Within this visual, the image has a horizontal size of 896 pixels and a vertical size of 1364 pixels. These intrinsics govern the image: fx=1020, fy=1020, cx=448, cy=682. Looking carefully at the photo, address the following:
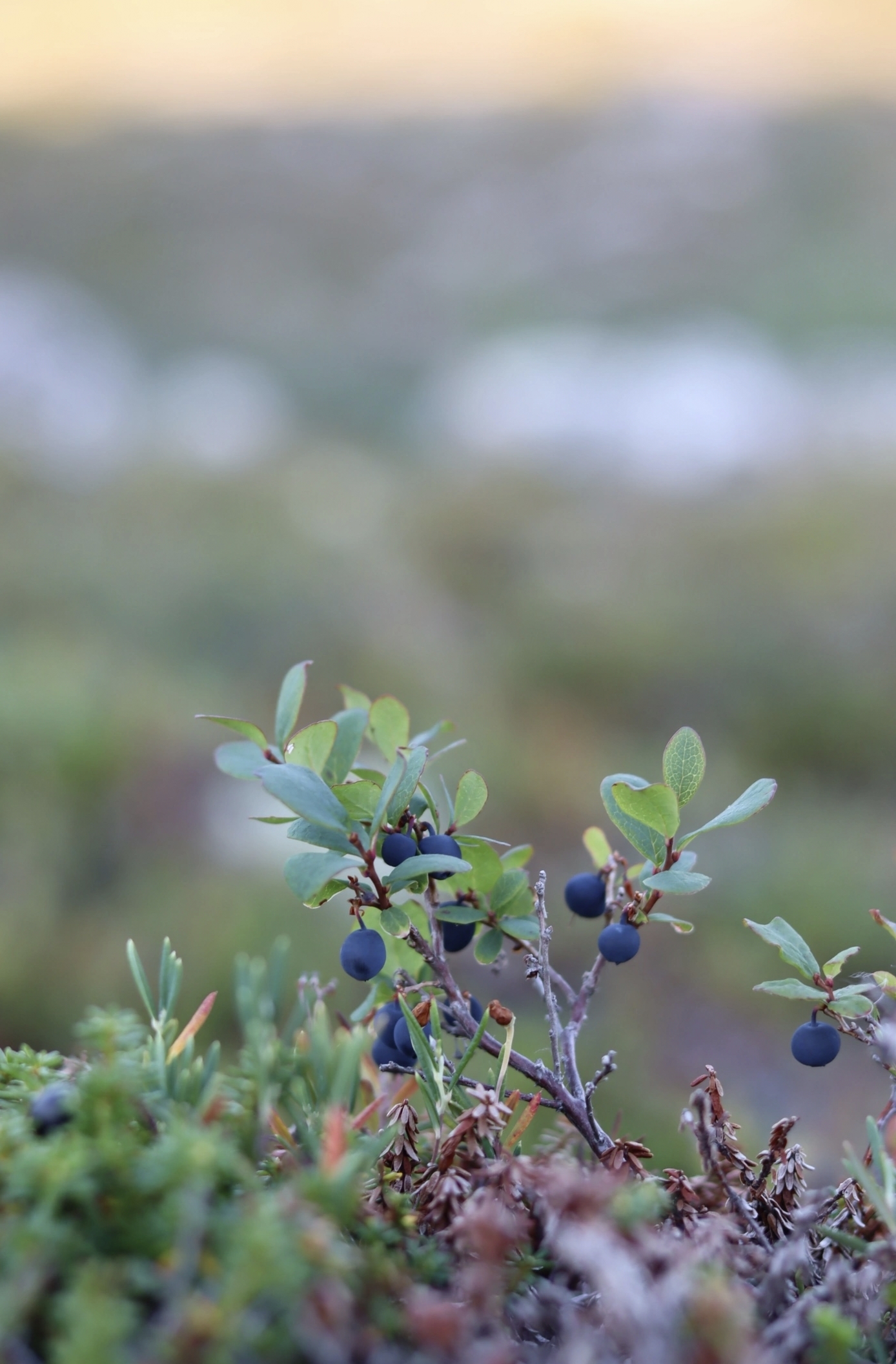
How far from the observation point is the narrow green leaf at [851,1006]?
389mm

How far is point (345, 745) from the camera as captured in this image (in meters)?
0.43

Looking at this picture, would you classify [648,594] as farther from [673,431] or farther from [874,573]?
[673,431]

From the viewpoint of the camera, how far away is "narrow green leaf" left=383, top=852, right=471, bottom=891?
0.38 m

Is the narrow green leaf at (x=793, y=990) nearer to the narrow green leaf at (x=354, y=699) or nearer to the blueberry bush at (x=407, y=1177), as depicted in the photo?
the blueberry bush at (x=407, y=1177)

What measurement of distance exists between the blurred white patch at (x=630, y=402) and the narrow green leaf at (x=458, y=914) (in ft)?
19.5

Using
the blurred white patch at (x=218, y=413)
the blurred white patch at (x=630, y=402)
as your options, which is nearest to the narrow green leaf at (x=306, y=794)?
the blurred white patch at (x=218, y=413)

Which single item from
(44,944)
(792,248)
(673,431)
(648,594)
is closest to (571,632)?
(648,594)

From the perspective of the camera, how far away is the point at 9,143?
12.0 metres

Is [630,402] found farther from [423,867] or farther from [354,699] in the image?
[423,867]

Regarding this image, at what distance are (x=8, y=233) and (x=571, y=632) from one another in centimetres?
1074

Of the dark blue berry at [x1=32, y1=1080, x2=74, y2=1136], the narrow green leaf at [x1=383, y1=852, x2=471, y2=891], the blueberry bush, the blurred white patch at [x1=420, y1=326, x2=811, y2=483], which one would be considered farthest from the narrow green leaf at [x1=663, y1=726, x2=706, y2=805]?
the blurred white patch at [x1=420, y1=326, x2=811, y2=483]

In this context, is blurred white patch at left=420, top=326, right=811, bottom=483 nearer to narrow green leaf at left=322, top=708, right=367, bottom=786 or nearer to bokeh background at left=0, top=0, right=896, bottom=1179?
bokeh background at left=0, top=0, right=896, bottom=1179

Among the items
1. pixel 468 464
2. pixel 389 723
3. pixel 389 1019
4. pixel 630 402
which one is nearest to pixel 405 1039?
pixel 389 1019

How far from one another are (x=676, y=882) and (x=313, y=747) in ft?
0.52
